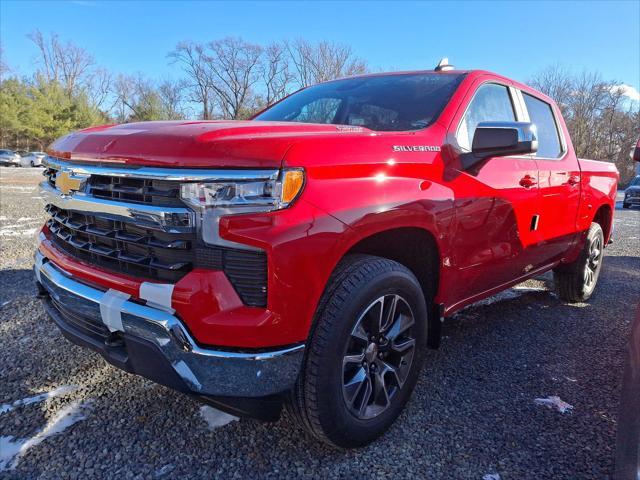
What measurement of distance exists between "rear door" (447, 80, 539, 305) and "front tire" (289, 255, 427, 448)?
1.67 feet

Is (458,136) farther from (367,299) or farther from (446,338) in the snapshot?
(446,338)

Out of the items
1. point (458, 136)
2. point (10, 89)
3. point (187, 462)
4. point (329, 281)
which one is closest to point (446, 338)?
point (458, 136)

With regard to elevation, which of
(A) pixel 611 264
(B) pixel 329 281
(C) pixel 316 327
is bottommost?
(A) pixel 611 264

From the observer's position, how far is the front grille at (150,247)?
1676 millimetres

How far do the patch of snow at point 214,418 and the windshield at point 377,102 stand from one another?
1743 mm

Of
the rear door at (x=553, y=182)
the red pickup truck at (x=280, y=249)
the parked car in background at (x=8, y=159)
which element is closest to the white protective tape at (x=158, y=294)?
the red pickup truck at (x=280, y=249)

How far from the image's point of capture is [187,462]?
2031 mm

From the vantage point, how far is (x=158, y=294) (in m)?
1.73

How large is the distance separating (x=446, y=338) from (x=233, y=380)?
7.56ft

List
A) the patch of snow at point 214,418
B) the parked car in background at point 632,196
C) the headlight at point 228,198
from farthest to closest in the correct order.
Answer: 1. the parked car in background at point 632,196
2. the patch of snow at point 214,418
3. the headlight at point 228,198

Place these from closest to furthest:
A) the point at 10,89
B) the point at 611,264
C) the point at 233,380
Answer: the point at 233,380 < the point at 611,264 < the point at 10,89

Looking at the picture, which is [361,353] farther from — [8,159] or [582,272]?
[8,159]

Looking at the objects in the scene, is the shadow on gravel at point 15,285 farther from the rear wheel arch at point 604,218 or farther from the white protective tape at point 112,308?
the rear wheel arch at point 604,218

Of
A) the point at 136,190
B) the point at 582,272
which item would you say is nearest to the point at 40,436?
the point at 136,190
